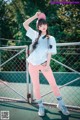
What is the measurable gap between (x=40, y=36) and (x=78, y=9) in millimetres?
8155

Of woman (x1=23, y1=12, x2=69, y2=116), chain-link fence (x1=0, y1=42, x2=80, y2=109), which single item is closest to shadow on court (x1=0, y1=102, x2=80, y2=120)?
woman (x1=23, y1=12, x2=69, y2=116)

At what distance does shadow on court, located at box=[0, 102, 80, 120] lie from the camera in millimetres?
4211

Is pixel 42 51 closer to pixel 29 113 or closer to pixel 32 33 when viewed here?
pixel 32 33

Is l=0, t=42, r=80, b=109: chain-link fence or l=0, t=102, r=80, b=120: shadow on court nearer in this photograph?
l=0, t=102, r=80, b=120: shadow on court

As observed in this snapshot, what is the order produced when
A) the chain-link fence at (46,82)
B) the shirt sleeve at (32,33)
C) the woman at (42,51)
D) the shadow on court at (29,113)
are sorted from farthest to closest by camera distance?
the chain-link fence at (46,82)
the shirt sleeve at (32,33)
the woman at (42,51)
the shadow on court at (29,113)

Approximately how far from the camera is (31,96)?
17.3 feet

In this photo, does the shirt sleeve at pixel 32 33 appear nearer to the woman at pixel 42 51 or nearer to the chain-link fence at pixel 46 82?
the woman at pixel 42 51

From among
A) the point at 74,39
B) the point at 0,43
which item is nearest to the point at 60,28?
the point at 74,39

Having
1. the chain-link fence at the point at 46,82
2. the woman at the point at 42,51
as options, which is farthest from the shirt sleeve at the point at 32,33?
the chain-link fence at the point at 46,82

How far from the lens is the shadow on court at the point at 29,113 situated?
4211 millimetres

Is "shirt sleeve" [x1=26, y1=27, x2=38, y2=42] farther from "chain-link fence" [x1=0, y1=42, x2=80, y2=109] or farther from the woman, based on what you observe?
"chain-link fence" [x1=0, y1=42, x2=80, y2=109]

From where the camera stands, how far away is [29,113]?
14.8 ft

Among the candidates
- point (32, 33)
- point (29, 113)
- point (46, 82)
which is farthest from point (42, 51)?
point (46, 82)

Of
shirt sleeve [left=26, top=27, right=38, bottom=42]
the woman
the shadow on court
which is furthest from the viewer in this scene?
shirt sleeve [left=26, top=27, right=38, bottom=42]
